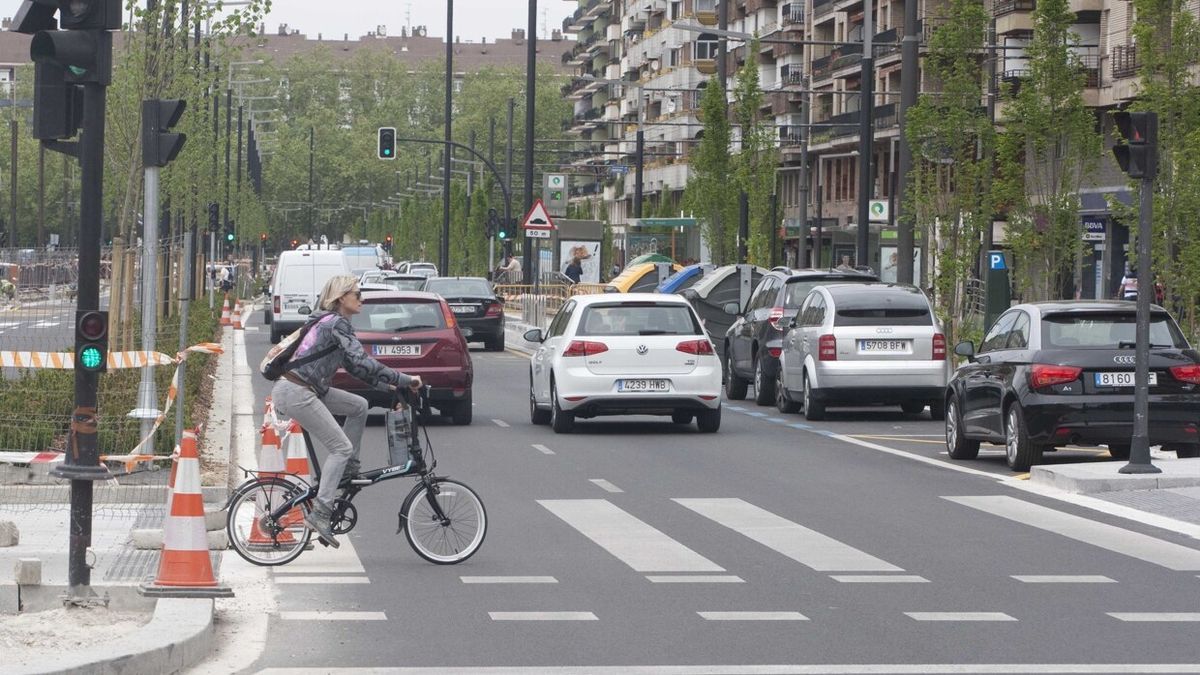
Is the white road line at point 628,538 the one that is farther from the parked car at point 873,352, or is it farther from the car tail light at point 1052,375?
the parked car at point 873,352

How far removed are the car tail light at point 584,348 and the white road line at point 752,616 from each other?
12.5 m

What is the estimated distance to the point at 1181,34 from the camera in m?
28.2

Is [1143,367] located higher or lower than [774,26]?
lower

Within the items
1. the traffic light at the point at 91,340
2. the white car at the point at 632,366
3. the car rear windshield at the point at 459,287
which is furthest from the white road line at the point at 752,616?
the car rear windshield at the point at 459,287

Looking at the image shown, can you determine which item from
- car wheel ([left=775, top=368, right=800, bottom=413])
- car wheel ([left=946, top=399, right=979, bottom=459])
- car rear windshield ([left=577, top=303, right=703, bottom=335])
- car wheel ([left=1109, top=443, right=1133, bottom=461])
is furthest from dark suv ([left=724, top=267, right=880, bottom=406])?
car wheel ([left=1109, top=443, right=1133, bottom=461])

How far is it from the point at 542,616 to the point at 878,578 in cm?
226

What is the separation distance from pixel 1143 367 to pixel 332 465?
7.71 metres

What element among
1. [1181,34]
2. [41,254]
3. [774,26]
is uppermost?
[774,26]

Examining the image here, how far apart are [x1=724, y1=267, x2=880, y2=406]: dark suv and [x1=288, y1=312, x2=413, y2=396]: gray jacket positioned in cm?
1528

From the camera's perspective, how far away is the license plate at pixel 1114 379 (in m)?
18.7

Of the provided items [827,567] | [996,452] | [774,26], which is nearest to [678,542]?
[827,567]

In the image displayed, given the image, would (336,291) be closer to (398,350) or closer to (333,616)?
(333,616)

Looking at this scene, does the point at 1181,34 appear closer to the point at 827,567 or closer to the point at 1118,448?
the point at 1118,448

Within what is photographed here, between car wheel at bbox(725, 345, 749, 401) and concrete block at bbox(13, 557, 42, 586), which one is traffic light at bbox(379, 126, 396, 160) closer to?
car wheel at bbox(725, 345, 749, 401)
